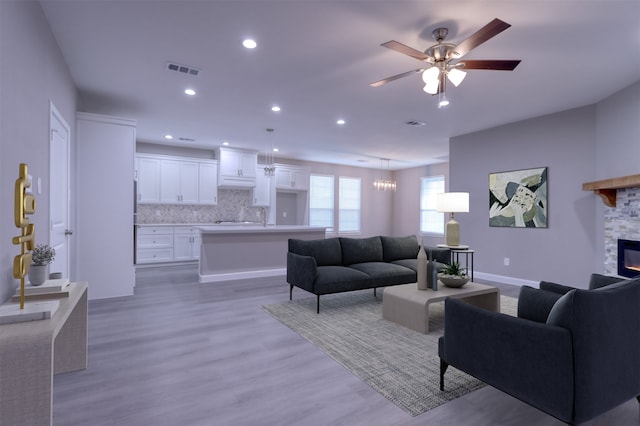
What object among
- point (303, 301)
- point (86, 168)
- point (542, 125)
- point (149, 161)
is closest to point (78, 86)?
point (86, 168)

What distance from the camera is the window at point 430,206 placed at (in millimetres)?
9180

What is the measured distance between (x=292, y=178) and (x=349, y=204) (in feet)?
7.23

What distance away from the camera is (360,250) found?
4801 mm

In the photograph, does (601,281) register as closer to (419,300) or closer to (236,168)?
(419,300)

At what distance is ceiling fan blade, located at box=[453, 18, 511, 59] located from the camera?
2005 mm

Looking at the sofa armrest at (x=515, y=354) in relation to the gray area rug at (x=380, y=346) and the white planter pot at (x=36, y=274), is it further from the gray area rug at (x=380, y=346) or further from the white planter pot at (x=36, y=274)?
the white planter pot at (x=36, y=274)

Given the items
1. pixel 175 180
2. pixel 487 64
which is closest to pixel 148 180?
pixel 175 180

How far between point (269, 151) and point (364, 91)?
4.25 m

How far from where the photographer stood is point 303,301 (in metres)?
4.33

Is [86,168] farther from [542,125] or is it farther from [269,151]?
[542,125]

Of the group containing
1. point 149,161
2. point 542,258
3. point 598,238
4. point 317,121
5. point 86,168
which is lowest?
point 542,258

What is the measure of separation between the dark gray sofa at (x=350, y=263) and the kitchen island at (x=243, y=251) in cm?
155

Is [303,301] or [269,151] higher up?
[269,151]

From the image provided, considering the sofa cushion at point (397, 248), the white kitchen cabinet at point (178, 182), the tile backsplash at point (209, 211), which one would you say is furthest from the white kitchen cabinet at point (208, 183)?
the sofa cushion at point (397, 248)
